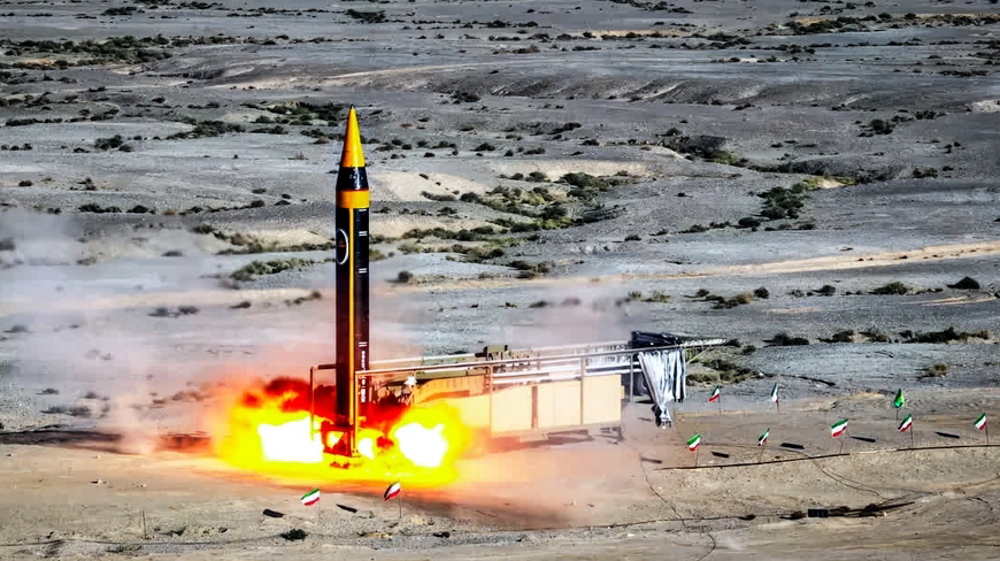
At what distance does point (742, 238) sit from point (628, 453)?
34450mm

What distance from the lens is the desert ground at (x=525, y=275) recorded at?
1587 inches

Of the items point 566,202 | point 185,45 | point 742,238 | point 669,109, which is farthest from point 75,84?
point 742,238

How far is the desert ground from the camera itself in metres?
40.3

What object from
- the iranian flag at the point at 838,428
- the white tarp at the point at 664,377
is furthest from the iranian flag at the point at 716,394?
the iranian flag at the point at 838,428

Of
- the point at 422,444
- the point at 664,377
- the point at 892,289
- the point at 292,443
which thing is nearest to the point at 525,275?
the point at 892,289

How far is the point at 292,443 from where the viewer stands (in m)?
44.4

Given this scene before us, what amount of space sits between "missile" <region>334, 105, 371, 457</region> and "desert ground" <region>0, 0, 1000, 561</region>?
1988mm

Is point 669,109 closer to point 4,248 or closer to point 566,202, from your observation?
point 566,202

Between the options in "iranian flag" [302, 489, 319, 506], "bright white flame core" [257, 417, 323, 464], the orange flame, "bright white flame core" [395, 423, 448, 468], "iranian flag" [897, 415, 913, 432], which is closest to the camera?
"iranian flag" [302, 489, 319, 506]

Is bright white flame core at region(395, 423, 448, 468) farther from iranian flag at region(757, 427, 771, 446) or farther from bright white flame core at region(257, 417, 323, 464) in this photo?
iranian flag at region(757, 427, 771, 446)

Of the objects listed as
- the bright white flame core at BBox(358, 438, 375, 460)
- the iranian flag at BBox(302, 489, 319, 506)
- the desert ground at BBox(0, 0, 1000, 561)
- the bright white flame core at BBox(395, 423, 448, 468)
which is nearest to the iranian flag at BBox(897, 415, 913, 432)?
the desert ground at BBox(0, 0, 1000, 561)

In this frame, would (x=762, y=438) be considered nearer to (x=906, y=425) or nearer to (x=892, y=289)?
(x=906, y=425)

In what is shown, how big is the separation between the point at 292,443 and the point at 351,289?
3877 mm

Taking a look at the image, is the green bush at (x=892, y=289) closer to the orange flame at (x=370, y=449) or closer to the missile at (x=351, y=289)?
the orange flame at (x=370, y=449)
